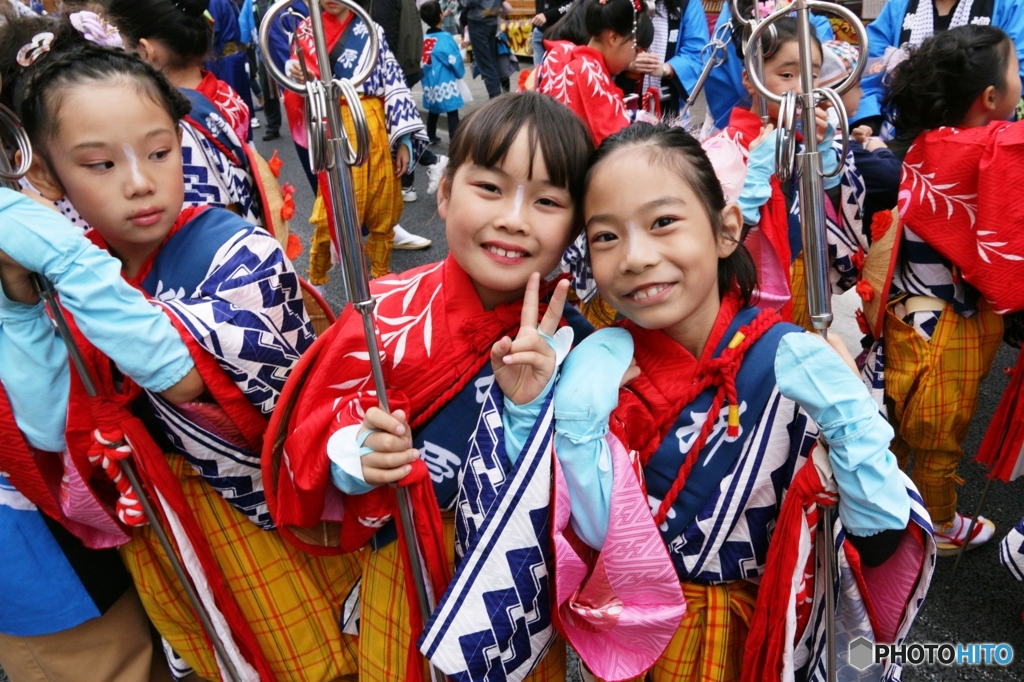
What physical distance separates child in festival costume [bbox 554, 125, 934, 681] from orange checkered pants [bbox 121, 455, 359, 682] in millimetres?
605

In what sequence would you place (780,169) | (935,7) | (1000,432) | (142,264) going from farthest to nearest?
(935,7)
(1000,432)
(142,264)
(780,169)

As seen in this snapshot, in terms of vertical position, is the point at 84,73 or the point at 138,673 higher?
the point at 84,73

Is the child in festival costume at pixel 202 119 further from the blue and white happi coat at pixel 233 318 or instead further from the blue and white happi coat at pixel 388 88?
the blue and white happi coat at pixel 388 88

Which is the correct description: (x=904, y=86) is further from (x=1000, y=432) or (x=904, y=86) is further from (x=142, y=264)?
(x=142, y=264)

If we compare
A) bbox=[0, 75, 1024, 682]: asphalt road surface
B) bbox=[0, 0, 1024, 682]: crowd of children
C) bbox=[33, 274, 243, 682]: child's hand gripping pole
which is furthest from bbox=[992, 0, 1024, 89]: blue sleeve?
bbox=[33, 274, 243, 682]: child's hand gripping pole

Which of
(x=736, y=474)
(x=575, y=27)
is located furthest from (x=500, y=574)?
(x=575, y=27)

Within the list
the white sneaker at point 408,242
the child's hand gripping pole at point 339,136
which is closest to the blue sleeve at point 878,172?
the child's hand gripping pole at point 339,136

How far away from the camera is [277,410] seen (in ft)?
4.13

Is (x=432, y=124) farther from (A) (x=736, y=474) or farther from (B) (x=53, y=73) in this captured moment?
(A) (x=736, y=474)

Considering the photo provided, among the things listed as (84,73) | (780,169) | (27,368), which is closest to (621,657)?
(780,169)

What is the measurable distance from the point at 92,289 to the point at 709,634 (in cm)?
112

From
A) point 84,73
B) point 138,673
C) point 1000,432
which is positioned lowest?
point 138,673

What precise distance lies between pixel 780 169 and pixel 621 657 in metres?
0.77

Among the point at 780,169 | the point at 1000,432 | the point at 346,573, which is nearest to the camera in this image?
the point at 780,169
